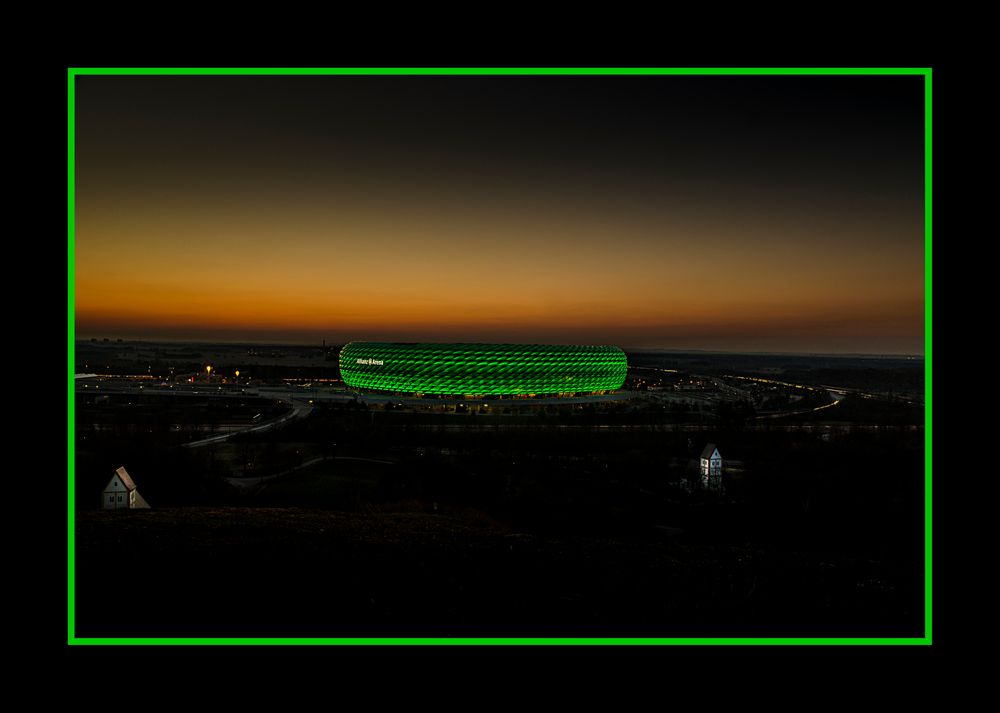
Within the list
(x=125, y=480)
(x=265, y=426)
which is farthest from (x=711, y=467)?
(x=265, y=426)

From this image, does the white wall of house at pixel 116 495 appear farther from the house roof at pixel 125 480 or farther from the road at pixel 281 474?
the road at pixel 281 474

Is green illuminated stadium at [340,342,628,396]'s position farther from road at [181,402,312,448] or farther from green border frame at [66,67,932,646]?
green border frame at [66,67,932,646]

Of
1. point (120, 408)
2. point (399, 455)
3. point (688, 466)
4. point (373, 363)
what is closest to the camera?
point (688, 466)

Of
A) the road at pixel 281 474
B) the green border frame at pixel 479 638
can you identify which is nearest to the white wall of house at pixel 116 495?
the road at pixel 281 474
